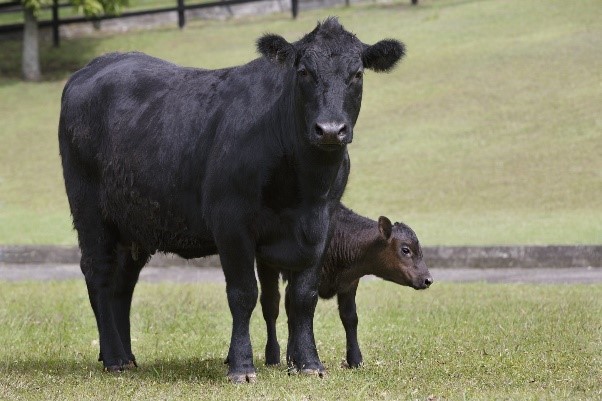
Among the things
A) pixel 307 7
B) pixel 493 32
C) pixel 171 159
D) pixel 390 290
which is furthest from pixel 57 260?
pixel 307 7

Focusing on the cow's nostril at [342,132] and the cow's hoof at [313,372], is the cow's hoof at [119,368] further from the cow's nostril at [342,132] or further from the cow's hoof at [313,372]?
the cow's nostril at [342,132]

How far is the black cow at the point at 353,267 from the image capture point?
32.8 ft

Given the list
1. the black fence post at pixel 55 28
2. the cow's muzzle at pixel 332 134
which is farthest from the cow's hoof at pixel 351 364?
the black fence post at pixel 55 28

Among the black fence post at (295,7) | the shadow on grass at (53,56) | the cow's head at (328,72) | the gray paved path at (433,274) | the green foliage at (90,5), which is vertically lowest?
the shadow on grass at (53,56)

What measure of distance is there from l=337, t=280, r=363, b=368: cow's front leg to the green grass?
154 millimetres

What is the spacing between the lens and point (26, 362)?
10109 millimetres

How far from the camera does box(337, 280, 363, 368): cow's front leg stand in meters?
9.98

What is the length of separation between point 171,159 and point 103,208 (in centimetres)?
99

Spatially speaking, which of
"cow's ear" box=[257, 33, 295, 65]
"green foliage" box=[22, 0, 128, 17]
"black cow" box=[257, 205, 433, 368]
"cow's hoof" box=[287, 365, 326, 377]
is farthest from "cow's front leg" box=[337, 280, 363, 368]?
"green foliage" box=[22, 0, 128, 17]

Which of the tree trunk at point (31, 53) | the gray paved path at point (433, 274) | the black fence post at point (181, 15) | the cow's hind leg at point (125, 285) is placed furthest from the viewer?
the black fence post at point (181, 15)

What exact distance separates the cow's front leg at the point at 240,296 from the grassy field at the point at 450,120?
1159cm

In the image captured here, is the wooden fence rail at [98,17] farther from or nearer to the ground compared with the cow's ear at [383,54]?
nearer to the ground

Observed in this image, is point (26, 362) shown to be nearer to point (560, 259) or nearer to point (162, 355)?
point (162, 355)

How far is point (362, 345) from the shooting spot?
36.4 ft
